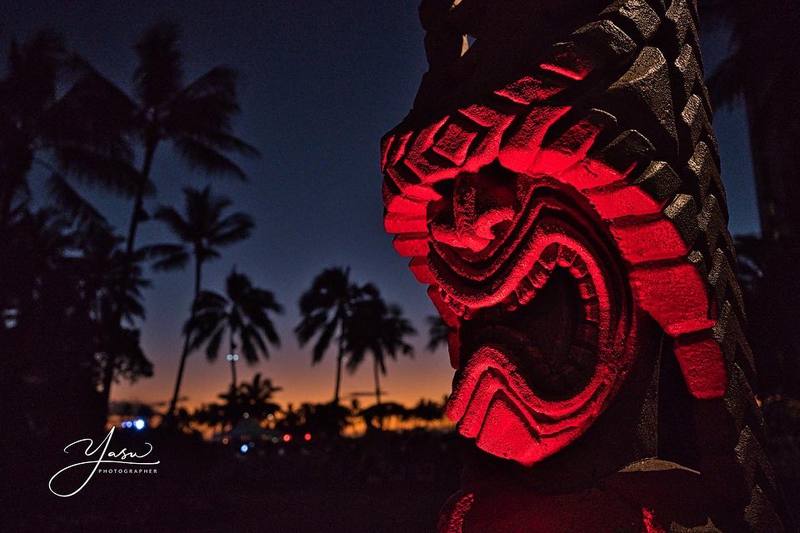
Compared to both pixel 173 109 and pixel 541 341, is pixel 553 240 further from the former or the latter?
pixel 173 109

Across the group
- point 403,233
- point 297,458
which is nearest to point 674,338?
point 403,233

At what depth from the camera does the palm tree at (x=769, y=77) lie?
373 inches

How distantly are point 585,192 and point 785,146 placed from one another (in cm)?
1161

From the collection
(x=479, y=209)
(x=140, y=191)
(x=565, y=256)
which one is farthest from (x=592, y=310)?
(x=140, y=191)

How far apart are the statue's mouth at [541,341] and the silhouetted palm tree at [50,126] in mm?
11182

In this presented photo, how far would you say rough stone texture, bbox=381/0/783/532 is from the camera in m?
2.72

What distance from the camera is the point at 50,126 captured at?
40.0 feet

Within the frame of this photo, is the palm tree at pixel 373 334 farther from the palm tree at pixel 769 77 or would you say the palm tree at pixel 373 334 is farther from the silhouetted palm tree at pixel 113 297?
the palm tree at pixel 769 77

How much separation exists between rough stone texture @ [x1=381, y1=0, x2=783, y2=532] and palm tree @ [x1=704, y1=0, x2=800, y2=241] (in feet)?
24.2

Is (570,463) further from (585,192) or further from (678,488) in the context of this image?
(585,192)

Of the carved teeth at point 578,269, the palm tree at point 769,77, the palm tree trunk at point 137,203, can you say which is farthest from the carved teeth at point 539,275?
the palm tree trunk at point 137,203

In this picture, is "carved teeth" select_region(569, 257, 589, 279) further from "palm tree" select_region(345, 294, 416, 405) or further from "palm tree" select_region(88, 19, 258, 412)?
"palm tree" select_region(345, 294, 416, 405)

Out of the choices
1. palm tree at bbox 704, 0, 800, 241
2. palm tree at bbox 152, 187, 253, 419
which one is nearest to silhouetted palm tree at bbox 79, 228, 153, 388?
palm tree at bbox 152, 187, 253, 419

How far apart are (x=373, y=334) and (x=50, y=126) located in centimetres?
1640
